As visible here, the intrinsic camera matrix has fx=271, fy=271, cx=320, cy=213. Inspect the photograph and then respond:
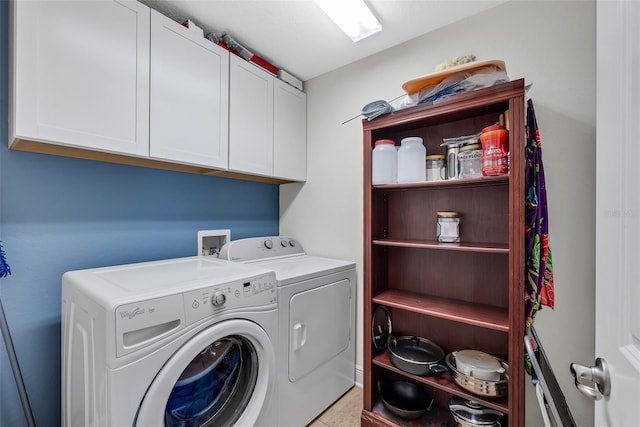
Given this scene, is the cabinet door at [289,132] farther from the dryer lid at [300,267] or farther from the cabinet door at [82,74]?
the cabinet door at [82,74]

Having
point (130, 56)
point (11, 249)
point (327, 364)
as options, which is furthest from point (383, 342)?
point (130, 56)

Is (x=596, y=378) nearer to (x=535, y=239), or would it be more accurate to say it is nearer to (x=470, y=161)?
(x=535, y=239)

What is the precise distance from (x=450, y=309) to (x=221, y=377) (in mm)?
1221

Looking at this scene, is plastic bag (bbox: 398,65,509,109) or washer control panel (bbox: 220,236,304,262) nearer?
plastic bag (bbox: 398,65,509,109)

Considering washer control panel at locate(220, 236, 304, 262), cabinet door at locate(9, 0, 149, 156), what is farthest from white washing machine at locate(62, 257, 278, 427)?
cabinet door at locate(9, 0, 149, 156)

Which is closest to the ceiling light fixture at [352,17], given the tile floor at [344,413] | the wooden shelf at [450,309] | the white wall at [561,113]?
the white wall at [561,113]

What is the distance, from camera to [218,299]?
1.10 m

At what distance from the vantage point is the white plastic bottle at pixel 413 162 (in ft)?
5.18

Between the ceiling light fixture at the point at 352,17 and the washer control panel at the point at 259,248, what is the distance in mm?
1510

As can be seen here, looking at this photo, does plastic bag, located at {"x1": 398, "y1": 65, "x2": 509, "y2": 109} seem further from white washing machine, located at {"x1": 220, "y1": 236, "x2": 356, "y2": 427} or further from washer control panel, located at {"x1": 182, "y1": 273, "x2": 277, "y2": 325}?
washer control panel, located at {"x1": 182, "y1": 273, "x2": 277, "y2": 325}

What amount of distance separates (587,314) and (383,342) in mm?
1068

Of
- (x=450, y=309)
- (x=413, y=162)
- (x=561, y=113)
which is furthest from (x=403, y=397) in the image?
(x=561, y=113)

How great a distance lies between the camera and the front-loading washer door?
1040 millimetres

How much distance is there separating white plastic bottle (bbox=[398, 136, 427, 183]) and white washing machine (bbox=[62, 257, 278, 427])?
96 centimetres
